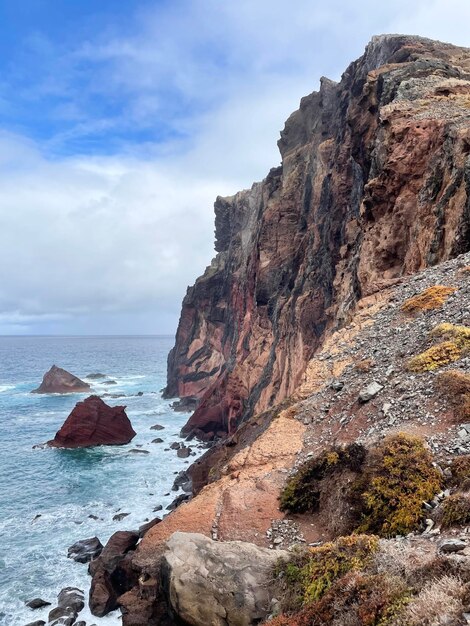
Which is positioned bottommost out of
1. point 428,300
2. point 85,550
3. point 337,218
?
point 85,550

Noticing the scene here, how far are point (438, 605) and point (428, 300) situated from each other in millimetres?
13722

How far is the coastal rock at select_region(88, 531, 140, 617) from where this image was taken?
21.4 meters

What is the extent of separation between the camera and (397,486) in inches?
347

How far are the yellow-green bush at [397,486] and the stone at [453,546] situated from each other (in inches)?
71.1

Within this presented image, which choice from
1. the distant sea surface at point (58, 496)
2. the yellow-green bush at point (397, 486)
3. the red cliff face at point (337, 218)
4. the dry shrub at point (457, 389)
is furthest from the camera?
the red cliff face at point (337, 218)

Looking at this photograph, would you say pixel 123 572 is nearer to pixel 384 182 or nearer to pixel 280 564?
pixel 280 564

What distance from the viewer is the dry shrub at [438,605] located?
450 cm

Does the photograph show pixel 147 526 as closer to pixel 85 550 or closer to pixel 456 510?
pixel 85 550

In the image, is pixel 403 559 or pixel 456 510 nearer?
pixel 403 559

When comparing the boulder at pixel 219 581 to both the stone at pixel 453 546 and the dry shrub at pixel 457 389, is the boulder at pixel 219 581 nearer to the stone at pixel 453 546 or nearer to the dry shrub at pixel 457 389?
the stone at pixel 453 546

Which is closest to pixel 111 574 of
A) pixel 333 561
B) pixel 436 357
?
pixel 436 357

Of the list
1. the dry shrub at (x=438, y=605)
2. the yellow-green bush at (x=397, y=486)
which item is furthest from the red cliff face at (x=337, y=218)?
the dry shrub at (x=438, y=605)

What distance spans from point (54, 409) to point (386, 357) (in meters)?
70.2

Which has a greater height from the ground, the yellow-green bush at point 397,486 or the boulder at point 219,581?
the yellow-green bush at point 397,486
